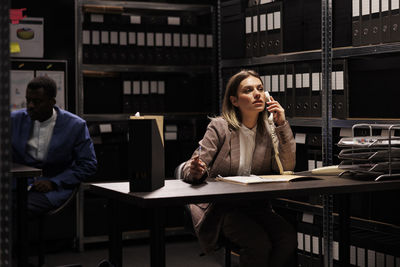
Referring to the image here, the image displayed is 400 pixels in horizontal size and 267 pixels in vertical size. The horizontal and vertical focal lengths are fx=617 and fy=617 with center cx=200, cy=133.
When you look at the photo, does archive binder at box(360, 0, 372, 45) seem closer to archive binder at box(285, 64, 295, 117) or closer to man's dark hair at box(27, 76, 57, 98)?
archive binder at box(285, 64, 295, 117)

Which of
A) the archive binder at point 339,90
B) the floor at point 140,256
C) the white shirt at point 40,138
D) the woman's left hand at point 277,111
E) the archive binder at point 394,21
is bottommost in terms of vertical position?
the floor at point 140,256

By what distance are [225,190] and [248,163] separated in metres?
0.74

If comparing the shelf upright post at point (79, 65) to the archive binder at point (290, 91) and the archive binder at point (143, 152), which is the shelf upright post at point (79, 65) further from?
the archive binder at point (143, 152)

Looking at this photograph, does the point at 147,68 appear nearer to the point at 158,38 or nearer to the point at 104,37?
the point at 158,38

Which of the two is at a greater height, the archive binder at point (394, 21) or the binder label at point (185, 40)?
the binder label at point (185, 40)

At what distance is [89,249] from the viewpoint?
188 inches

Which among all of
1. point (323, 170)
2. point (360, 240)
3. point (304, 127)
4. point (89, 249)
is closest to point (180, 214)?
point (89, 249)

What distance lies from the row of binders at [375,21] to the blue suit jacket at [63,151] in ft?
5.75

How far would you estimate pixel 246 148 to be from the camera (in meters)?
3.09

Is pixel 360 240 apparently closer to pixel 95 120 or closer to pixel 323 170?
pixel 323 170

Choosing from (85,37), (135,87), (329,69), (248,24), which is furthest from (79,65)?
(329,69)

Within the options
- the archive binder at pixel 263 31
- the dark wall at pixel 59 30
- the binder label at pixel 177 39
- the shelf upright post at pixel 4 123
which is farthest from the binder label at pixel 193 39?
the shelf upright post at pixel 4 123

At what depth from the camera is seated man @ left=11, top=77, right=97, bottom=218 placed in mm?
3795

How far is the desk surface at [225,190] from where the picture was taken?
7.18 ft
